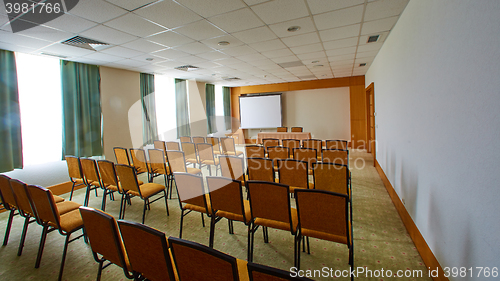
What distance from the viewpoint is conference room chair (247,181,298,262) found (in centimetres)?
228

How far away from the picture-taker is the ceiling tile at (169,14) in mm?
2906

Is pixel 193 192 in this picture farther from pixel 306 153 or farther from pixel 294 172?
pixel 306 153

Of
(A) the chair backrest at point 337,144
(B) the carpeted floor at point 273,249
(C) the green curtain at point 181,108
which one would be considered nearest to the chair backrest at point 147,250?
(B) the carpeted floor at point 273,249

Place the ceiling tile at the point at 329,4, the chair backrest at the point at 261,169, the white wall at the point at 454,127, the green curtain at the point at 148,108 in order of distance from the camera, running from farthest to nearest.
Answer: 1. the green curtain at the point at 148,108
2. the chair backrest at the point at 261,169
3. the ceiling tile at the point at 329,4
4. the white wall at the point at 454,127

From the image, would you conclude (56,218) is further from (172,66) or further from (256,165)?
(172,66)

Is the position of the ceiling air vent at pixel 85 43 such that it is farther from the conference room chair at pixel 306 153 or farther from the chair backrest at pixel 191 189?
the conference room chair at pixel 306 153

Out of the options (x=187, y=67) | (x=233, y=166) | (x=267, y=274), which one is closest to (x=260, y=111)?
(x=187, y=67)

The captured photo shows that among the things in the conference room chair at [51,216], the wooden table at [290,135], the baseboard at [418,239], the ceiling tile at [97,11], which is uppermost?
the ceiling tile at [97,11]

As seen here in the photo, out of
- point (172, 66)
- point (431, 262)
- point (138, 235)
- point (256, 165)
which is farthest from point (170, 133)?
point (431, 262)

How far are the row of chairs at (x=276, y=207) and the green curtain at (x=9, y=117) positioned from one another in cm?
418

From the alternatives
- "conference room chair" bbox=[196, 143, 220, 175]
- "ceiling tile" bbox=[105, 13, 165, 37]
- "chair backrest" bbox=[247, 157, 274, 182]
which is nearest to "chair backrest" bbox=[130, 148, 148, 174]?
"conference room chair" bbox=[196, 143, 220, 175]

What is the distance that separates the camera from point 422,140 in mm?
2549

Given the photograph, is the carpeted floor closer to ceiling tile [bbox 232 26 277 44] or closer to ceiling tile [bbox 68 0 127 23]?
ceiling tile [bbox 68 0 127 23]

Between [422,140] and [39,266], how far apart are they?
461cm
